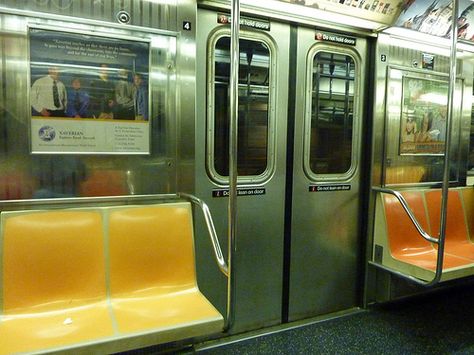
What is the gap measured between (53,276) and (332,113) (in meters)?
2.34

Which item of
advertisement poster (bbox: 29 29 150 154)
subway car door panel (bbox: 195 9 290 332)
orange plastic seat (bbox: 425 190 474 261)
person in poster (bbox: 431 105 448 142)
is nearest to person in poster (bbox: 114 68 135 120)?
advertisement poster (bbox: 29 29 150 154)

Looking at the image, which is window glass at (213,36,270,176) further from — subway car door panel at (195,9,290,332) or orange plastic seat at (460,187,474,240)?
orange plastic seat at (460,187,474,240)

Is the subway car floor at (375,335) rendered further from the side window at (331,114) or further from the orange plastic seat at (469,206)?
the side window at (331,114)

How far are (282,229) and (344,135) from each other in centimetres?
96

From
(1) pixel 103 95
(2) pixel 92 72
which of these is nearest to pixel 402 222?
(1) pixel 103 95

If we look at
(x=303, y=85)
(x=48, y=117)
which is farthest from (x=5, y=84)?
(x=303, y=85)

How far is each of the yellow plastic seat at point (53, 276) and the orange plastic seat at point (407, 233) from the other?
2320 millimetres

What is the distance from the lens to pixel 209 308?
6.61 ft

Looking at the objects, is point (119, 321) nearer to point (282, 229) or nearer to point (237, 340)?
point (237, 340)

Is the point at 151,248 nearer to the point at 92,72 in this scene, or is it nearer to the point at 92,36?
the point at 92,72

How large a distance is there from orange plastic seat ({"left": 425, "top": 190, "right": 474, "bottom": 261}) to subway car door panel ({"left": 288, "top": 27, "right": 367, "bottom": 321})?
2.30 feet

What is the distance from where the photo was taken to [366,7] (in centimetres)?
275

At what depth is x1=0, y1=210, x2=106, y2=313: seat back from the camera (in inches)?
75.7

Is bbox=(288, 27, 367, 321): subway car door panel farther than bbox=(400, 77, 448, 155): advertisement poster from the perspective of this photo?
No
